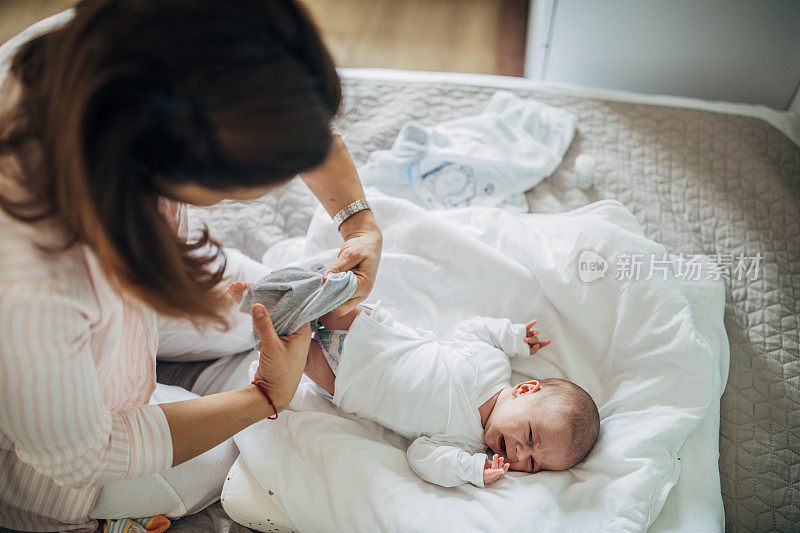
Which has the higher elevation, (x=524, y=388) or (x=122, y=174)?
(x=122, y=174)

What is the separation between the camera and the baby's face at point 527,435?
1073 millimetres

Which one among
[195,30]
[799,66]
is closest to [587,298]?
[195,30]

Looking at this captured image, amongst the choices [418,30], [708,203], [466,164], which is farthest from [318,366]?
[418,30]

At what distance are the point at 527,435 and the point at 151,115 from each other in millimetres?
856

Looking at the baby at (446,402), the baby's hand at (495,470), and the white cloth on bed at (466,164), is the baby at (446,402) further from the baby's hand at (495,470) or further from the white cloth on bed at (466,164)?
the white cloth on bed at (466,164)

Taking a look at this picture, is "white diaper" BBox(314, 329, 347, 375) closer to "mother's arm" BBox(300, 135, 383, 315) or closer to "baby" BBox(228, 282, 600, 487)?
"baby" BBox(228, 282, 600, 487)

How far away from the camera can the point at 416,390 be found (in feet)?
3.64

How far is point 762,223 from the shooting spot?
150cm

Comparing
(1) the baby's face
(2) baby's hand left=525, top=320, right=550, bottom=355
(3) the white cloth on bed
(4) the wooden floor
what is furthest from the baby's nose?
(4) the wooden floor

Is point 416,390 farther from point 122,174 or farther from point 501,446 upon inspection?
point 122,174

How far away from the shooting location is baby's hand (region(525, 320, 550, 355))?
1228mm

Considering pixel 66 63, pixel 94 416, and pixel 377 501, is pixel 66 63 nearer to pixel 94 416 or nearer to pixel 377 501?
pixel 94 416

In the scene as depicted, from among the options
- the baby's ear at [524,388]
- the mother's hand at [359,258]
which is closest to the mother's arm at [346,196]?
the mother's hand at [359,258]
